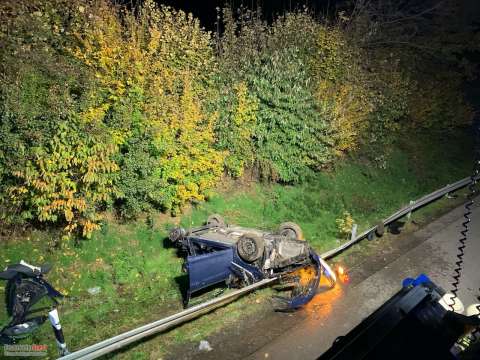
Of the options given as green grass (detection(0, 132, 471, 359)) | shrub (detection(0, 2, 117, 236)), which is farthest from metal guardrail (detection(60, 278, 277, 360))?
shrub (detection(0, 2, 117, 236))

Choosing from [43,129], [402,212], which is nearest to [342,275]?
[402,212]

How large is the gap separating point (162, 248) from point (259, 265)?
3.25 m

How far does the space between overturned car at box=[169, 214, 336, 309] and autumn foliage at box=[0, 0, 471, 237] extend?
2.93 meters

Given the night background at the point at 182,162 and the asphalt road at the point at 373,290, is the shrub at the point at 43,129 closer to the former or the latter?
the night background at the point at 182,162

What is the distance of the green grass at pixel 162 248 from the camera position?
7523 millimetres

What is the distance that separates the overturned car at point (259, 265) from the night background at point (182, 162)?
13 cm

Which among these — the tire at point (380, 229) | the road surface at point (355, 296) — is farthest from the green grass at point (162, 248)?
the tire at point (380, 229)

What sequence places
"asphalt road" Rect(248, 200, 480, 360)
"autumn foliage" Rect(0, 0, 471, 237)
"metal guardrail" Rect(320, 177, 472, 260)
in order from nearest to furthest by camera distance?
1. "asphalt road" Rect(248, 200, 480, 360)
2. "autumn foliage" Rect(0, 0, 471, 237)
3. "metal guardrail" Rect(320, 177, 472, 260)

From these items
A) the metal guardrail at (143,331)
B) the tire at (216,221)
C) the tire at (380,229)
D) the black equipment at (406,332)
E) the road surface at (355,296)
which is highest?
the black equipment at (406,332)

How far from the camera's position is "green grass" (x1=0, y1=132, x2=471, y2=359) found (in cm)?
752

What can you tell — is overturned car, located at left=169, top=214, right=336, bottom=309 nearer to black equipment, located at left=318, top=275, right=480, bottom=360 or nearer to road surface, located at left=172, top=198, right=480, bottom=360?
road surface, located at left=172, top=198, right=480, bottom=360

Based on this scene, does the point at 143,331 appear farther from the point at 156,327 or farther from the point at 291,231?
the point at 291,231

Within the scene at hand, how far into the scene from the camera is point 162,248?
9.90 m

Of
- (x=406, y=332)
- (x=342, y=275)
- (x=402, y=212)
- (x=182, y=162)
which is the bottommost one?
(x=342, y=275)
